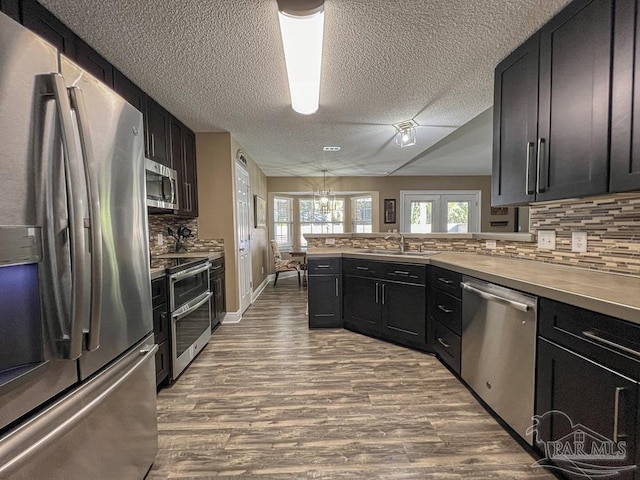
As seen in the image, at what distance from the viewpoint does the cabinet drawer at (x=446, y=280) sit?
207cm

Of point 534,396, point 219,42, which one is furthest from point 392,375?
point 219,42

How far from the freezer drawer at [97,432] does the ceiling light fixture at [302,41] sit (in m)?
1.75

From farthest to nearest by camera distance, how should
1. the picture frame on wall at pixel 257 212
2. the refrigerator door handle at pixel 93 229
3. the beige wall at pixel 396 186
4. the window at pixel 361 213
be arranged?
the window at pixel 361 213 → the beige wall at pixel 396 186 → the picture frame on wall at pixel 257 212 → the refrigerator door handle at pixel 93 229

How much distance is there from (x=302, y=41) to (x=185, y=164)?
2.11m

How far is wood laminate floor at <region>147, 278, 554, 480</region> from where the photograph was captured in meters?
1.37

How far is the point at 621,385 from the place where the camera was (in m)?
0.99

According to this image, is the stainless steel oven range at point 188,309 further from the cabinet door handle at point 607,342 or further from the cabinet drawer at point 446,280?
the cabinet door handle at point 607,342

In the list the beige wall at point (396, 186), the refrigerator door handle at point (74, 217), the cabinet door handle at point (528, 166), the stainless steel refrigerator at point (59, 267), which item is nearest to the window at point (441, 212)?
the beige wall at point (396, 186)

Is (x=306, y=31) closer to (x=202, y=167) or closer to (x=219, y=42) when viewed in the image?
(x=219, y=42)

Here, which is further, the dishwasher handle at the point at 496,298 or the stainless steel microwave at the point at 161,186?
the stainless steel microwave at the point at 161,186

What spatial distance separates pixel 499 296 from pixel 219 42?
2274 mm

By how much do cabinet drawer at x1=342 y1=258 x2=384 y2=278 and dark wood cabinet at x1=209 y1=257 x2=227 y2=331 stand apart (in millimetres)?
1481

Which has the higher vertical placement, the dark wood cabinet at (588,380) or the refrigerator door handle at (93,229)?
the refrigerator door handle at (93,229)

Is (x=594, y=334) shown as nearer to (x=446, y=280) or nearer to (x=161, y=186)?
(x=446, y=280)
